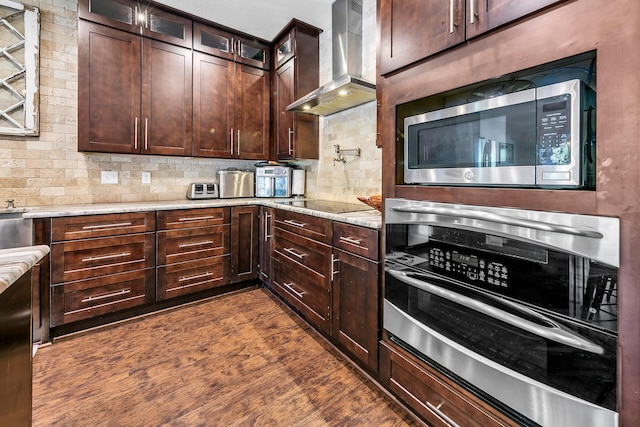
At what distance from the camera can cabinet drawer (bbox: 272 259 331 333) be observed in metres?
2.05

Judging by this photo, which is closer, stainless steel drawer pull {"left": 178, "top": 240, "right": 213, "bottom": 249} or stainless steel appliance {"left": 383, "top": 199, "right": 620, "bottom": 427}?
stainless steel appliance {"left": 383, "top": 199, "right": 620, "bottom": 427}

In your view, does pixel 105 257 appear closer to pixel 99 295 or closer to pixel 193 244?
pixel 99 295

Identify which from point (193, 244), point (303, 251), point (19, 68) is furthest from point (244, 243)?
point (19, 68)

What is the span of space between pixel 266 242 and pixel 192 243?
0.67 meters

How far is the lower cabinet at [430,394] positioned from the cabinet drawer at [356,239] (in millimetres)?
482

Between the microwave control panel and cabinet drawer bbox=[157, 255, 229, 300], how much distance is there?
2612 millimetres

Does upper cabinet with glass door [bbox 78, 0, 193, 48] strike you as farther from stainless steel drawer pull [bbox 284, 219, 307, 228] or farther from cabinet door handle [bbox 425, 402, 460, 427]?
cabinet door handle [bbox 425, 402, 460, 427]

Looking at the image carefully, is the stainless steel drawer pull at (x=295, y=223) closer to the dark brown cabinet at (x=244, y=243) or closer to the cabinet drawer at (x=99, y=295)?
the dark brown cabinet at (x=244, y=243)

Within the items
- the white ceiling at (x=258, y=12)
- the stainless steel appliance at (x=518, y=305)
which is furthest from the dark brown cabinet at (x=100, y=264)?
the stainless steel appliance at (x=518, y=305)

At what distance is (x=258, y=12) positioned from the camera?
2762 millimetres

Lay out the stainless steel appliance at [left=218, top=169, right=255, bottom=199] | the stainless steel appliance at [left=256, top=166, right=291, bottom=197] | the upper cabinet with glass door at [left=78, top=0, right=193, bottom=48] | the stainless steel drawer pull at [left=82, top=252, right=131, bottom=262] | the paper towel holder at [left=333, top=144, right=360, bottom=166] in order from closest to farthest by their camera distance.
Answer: the stainless steel drawer pull at [left=82, top=252, right=131, bottom=262] → the upper cabinet with glass door at [left=78, top=0, right=193, bottom=48] → the paper towel holder at [left=333, top=144, right=360, bottom=166] → the stainless steel appliance at [left=218, top=169, right=255, bottom=199] → the stainless steel appliance at [left=256, top=166, right=291, bottom=197]

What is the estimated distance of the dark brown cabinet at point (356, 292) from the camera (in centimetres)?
163

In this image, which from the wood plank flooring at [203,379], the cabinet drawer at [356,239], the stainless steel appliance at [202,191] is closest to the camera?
the wood plank flooring at [203,379]

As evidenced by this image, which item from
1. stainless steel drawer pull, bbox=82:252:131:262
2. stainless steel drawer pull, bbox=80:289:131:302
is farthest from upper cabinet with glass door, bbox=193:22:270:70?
stainless steel drawer pull, bbox=80:289:131:302
